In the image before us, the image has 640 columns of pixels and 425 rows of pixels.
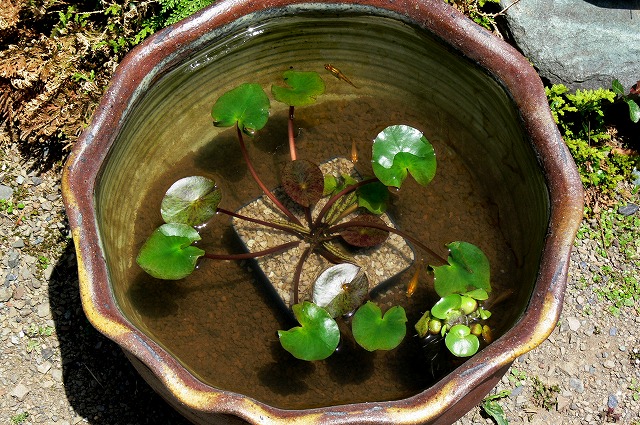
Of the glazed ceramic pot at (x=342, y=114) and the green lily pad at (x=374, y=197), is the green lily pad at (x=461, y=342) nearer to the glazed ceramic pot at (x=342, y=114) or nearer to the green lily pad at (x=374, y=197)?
the glazed ceramic pot at (x=342, y=114)

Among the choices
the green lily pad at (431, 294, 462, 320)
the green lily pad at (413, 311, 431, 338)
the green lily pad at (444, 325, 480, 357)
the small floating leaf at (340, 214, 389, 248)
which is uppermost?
the small floating leaf at (340, 214, 389, 248)

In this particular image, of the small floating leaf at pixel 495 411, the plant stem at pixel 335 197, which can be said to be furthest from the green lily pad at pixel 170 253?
the small floating leaf at pixel 495 411

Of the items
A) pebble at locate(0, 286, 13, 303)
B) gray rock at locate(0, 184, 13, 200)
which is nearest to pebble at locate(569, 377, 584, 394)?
pebble at locate(0, 286, 13, 303)

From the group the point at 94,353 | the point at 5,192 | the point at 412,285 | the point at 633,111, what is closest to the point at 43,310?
the point at 94,353

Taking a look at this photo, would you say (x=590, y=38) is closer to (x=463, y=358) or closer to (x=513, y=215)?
(x=513, y=215)

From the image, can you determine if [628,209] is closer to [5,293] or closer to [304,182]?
[304,182]

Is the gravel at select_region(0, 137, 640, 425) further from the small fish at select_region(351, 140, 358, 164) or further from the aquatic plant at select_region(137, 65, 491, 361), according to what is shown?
the small fish at select_region(351, 140, 358, 164)

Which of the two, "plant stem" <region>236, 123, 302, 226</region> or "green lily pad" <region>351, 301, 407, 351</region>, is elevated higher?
"plant stem" <region>236, 123, 302, 226</region>
